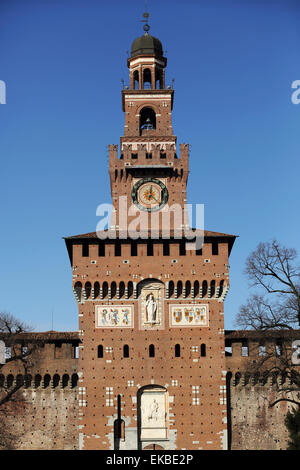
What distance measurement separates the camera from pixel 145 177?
52406 mm

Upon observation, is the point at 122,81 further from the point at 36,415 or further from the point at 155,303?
the point at 36,415

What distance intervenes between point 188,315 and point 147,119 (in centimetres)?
1469

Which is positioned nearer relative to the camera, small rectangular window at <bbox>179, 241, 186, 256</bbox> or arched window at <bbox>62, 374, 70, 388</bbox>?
arched window at <bbox>62, 374, 70, 388</bbox>

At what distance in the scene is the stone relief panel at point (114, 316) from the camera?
1903 inches

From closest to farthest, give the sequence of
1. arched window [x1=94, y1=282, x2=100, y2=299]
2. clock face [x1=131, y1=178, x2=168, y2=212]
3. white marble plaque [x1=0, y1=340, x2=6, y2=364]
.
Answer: white marble plaque [x1=0, y1=340, x2=6, y2=364] → arched window [x1=94, y1=282, x2=100, y2=299] → clock face [x1=131, y1=178, x2=168, y2=212]

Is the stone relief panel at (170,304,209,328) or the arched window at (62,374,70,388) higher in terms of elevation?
the stone relief panel at (170,304,209,328)

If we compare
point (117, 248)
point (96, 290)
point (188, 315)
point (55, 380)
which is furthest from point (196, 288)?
point (55, 380)

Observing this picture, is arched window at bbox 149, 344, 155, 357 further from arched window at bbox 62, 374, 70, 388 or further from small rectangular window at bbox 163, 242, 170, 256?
small rectangular window at bbox 163, 242, 170, 256

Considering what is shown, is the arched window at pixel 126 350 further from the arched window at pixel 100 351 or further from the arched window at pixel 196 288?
the arched window at pixel 196 288

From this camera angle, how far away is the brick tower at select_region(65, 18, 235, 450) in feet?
154

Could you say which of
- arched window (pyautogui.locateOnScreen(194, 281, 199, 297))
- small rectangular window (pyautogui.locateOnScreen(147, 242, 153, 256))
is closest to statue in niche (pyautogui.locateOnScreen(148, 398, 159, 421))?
arched window (pyautogui.locateOnScreen(194, 281, 199, 297))

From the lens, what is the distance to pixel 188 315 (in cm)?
4859

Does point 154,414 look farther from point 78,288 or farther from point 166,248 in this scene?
point 166,248
